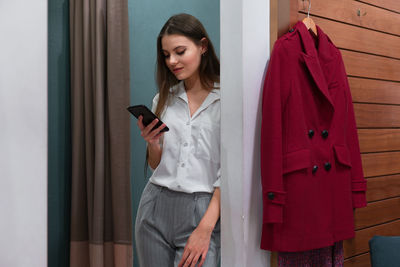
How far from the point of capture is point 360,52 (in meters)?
2.05

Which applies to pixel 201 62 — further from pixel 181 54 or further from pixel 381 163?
pixel 381 163

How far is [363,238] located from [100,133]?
1.55m

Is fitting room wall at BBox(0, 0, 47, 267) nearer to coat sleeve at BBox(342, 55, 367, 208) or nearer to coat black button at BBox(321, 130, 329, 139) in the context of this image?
coat black button at BBox(321, 130, 329, 139)

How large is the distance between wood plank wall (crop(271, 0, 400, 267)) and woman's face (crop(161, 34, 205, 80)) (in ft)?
2.19

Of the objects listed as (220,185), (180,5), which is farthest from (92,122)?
(180,5)

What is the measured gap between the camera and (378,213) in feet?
7.08

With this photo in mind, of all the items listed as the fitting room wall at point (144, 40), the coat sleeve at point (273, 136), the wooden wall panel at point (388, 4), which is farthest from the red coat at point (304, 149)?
the fitting room wall at point (144, 40)

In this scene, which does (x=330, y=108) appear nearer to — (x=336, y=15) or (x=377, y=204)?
(x=336, y=15)

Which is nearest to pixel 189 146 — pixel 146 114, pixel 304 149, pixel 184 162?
pixel 184 162

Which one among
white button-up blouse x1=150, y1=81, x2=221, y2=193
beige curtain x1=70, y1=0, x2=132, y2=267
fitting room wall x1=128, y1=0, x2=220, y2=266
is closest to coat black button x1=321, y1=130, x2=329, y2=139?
white button-up blouse x1=150, y1=81, x2=221, y2=193

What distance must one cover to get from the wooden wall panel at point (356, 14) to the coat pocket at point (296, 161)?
0.69 m

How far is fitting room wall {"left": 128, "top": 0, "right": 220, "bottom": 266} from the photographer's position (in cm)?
263

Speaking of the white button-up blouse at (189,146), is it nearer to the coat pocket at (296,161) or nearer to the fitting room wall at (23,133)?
the coat pocket at (296,161)

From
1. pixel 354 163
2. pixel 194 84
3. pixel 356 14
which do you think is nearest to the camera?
pixel 194 84
